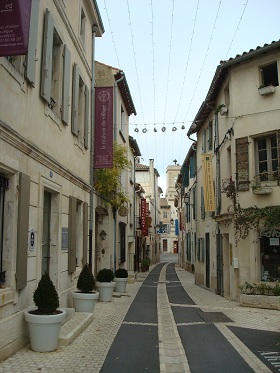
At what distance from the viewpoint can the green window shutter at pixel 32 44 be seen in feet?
22.6

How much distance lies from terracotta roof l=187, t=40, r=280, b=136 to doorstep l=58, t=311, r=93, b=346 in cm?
907

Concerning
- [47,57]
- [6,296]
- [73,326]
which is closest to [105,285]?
[73,326]

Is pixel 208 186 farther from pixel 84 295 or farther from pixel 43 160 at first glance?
pixel 43 160

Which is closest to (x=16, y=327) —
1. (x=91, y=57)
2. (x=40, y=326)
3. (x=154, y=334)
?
(x=40, y=326)

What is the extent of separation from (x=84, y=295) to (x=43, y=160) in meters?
3.51

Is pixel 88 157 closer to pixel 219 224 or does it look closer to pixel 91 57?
pixel 91 57

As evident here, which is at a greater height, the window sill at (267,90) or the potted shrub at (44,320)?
the window sill at (267,90)

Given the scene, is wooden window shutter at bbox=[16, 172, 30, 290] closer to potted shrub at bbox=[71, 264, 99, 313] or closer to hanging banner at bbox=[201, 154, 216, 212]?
potted shrub at bbox=[71, 264, 99, 313]

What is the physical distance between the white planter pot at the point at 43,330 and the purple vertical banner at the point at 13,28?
3906mm

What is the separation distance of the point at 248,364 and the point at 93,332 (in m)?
3.27

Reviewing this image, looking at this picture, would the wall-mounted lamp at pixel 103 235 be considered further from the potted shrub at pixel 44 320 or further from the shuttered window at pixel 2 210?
the shuttered window at pixel 2 210

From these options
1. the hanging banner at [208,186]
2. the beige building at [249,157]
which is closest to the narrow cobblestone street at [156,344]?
the beige building at [249,157]

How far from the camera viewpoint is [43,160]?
769 cm

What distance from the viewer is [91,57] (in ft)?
42.3
